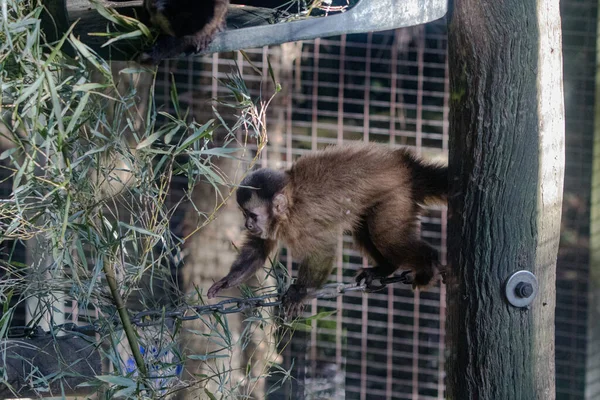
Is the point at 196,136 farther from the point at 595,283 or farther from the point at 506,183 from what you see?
the point at 595,283

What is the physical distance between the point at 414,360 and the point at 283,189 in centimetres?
193

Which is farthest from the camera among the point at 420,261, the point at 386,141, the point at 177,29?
the point at 386,141

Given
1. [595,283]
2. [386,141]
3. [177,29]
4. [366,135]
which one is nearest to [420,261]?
[177,29]

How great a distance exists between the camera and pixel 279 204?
9.42ft

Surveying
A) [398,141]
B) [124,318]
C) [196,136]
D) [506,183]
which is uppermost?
[196,136]

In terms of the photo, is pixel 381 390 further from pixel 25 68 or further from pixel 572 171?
pixel 25 68

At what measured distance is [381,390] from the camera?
4465 mm

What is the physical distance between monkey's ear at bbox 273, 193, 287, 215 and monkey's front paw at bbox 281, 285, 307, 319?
32 centimetres

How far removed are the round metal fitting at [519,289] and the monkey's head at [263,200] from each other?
113cm

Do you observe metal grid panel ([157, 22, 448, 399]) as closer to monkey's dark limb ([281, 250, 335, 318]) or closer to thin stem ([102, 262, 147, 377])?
monkey's dark limb ([281, 250, 335, 318])

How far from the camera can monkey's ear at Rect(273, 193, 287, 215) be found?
9.37ft

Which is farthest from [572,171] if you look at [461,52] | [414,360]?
[461,52]

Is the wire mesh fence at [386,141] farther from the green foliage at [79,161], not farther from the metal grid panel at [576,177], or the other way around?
the green foliage at [79,161]

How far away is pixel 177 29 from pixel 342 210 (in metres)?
1.07
